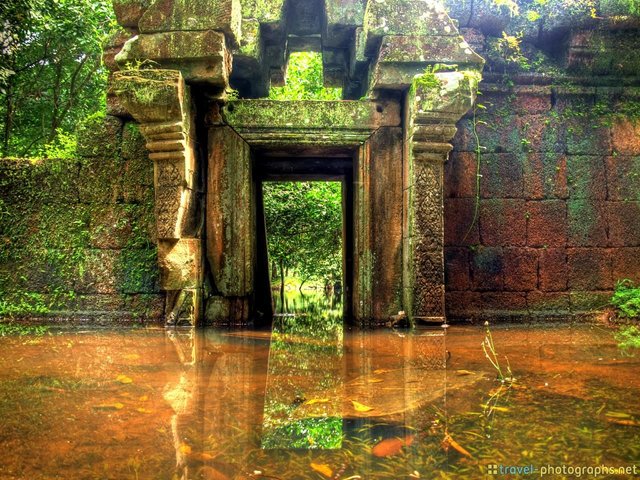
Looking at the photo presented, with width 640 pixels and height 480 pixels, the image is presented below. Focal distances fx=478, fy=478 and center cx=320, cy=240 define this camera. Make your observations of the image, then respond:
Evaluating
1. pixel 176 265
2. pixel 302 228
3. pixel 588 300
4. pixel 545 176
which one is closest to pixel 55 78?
pixel 302 228

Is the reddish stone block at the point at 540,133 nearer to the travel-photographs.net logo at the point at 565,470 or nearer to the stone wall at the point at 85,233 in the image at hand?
the stone wall at the point at 85,233

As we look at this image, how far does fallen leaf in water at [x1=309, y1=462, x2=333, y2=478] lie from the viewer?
1.37 metres

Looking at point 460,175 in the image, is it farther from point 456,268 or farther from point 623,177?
point 623,177

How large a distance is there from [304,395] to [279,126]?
3.80 metres

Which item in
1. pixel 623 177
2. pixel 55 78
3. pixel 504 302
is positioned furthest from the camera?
pixel 55 78

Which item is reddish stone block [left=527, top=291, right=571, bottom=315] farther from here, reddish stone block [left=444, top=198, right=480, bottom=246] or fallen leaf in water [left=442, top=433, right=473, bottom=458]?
fallen leaf in water [left=442, top=433, right=473, bottom=458]

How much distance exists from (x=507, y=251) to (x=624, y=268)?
1.43m

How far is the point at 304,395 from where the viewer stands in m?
2.22

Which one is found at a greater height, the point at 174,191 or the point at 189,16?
the point at 189,16

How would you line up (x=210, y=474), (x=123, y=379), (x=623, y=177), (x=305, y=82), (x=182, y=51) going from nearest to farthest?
1. (x=210, y=474)
2. (x=123, y=379)
3. (x=182, y=51)
4. (x=623, y=177)
5. (x=305, y=82)

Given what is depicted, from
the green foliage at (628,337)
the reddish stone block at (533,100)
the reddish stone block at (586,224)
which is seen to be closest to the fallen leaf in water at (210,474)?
the green foliage at (628,337)

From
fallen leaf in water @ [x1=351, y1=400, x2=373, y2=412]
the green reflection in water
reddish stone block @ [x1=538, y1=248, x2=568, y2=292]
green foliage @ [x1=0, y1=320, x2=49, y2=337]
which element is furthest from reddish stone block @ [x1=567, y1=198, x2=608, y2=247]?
green foliage @ [x1=0, y1=320, x2=49, y2=337]

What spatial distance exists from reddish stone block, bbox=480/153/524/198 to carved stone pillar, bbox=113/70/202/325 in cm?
338

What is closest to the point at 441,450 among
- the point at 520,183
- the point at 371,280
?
the point at 371,280
